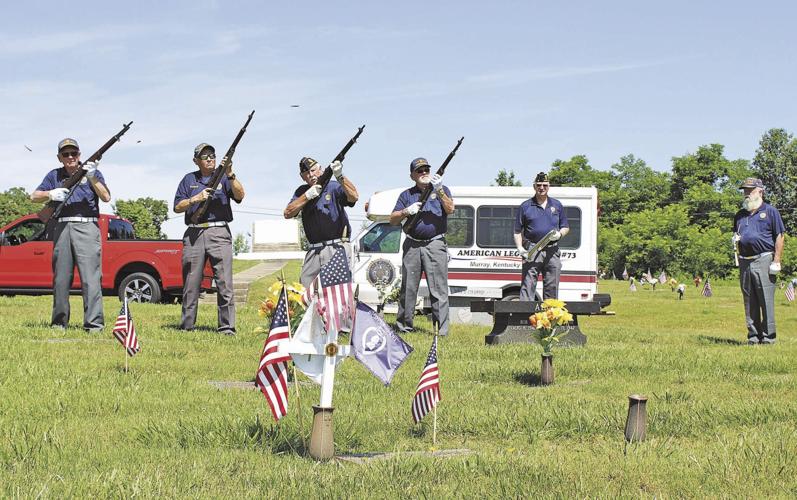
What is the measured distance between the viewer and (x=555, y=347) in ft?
36.5

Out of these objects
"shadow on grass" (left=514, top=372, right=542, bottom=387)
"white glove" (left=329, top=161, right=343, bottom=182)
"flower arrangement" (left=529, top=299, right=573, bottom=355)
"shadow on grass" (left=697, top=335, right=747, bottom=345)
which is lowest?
"shadow on grass" (left=697, top=335, right=747, bottom=345)

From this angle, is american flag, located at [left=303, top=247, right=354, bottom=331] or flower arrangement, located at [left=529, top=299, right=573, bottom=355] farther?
flower arrangement, located at [left=529, top=299, right=573, bottom=355]

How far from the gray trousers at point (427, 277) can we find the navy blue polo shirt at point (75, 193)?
4.11 meters

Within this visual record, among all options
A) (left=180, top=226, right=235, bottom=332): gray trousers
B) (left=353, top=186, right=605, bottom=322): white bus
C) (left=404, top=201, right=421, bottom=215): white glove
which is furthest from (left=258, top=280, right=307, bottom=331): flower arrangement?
(left=353, top=186, right=605, bottom=322): white bus

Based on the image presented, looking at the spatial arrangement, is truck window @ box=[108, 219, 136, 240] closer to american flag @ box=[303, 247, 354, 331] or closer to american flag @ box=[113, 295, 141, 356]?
american flag @ box=[113, 295, 141, 356]

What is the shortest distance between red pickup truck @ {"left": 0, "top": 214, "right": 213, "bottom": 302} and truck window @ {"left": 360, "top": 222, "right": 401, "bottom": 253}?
10.7 ft

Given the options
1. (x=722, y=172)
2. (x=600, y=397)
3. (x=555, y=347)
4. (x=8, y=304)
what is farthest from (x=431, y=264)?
(x=722, y=172)

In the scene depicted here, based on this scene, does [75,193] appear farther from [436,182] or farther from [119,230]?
[119,230]

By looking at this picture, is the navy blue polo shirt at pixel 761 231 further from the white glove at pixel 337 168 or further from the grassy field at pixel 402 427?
the white glove at pixel 337 168

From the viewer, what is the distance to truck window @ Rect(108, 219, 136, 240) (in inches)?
830

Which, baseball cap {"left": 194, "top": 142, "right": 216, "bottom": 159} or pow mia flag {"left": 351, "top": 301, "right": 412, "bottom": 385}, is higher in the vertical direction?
baseball cap {"left": 194, "top": 142, "right": 216, "bottom": 159}

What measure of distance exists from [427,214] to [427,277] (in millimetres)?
823

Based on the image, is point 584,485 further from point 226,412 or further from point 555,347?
point 555,347

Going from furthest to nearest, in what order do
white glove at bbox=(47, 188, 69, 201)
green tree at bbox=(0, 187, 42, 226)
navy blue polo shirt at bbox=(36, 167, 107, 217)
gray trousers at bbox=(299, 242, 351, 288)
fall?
green tree at bbox=(0, 187, 42, 226) → navy blue polo shirt at bbox=(36, 167, 107, 217) → white glove at bbox=(47, 188, 69, 201) → gray trousers at bbox=(299, 242, 351, 288)
